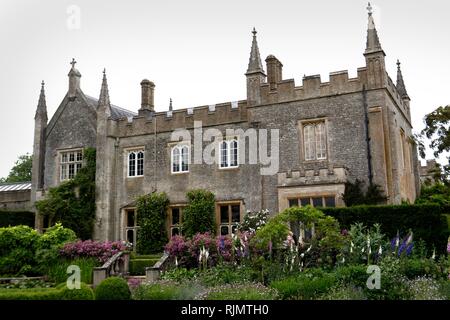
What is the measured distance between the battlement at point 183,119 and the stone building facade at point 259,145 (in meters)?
0.05

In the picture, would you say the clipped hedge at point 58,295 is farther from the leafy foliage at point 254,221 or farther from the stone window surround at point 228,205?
the stone window surround at point 228,205

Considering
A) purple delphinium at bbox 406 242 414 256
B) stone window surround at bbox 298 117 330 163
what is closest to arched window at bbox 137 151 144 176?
stone window surround at bbox 298 117 330 163

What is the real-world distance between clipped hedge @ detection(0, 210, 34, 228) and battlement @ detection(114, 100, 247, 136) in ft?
19.6

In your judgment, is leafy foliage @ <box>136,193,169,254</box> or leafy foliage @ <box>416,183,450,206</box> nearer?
leafy foliage @ <box>416,183,450,206</box>

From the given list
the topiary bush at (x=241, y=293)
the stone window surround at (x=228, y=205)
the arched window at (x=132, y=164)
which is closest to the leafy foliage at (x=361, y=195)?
the stone window surround at (x=228, y=205)

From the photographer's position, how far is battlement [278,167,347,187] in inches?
719

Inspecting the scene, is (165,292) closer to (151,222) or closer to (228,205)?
(228,205)

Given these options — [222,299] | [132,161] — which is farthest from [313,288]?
[132,161]

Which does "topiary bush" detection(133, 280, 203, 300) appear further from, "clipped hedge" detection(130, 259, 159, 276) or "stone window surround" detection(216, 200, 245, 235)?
"stone window surround" detection(216, 200, 245, 235)

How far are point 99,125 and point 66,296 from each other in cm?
1455

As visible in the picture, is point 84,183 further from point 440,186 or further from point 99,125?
point 440,186

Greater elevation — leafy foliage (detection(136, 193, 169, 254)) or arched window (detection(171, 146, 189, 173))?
arched window (detection(171, 146, 189, 173))

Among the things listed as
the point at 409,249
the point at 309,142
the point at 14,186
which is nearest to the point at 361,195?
the point at 309,142

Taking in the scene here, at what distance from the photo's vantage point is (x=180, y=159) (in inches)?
887
